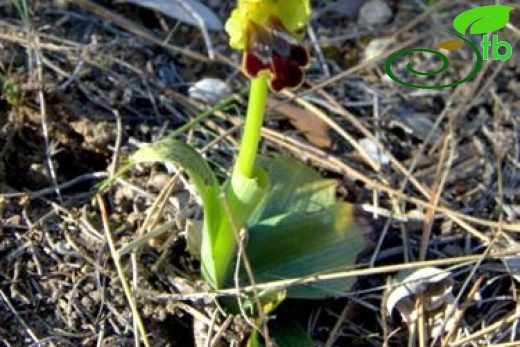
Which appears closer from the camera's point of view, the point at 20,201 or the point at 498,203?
the point at 20,201

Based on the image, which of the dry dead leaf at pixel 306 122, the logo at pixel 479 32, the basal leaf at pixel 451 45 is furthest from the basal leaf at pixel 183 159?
the basal leaf at pixel 451 45

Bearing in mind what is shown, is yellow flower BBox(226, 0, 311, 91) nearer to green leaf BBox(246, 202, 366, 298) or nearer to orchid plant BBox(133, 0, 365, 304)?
orchid plant BBox(133, 0, 365, 304)

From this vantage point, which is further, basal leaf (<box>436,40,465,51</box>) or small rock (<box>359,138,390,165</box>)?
basal leaf (<box>436,40,465,51</box>)

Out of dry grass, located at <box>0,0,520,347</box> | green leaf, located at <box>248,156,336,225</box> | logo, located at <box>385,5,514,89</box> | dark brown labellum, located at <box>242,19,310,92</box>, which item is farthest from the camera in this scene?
logo, located at <box>385,5,514,89</box>

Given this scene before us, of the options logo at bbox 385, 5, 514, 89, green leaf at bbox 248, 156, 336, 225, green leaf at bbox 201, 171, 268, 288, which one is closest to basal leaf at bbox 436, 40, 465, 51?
logo at bbox 385, 5, 514, 89

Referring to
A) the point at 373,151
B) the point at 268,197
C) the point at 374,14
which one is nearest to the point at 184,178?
the point at 268,197

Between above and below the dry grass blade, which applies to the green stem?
above

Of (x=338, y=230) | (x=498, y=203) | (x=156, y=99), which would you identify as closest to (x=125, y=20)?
(x=156, y=99)

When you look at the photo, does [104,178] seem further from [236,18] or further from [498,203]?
[498,203]

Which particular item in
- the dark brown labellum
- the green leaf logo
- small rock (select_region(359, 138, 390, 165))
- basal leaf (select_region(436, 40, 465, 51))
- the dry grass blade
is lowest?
the dry grass blade
